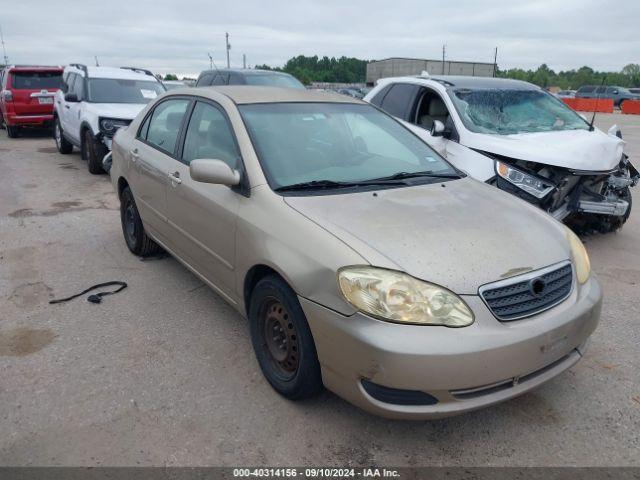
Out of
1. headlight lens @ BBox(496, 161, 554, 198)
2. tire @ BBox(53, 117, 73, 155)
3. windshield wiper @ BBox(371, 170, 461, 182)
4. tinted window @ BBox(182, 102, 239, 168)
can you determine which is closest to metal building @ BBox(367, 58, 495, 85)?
tire @ BBox(53, 117, 73, 155)

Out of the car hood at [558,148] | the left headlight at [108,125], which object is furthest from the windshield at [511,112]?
the left headlight at [108,125]

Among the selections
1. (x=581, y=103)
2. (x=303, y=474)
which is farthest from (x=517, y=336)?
(x=581, y=103)

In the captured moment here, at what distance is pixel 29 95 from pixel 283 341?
1367 cm

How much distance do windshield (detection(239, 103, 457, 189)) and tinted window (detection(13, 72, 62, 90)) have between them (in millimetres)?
12754

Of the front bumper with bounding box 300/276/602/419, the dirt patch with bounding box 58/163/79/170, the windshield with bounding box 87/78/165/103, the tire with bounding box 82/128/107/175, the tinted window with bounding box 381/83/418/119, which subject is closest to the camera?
the front bumper with bounding box 300/276/602/419

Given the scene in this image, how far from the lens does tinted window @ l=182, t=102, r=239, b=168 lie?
3.40 meters

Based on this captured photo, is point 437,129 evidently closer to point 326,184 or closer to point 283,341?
point 326,184

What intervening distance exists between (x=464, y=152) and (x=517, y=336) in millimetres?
3506

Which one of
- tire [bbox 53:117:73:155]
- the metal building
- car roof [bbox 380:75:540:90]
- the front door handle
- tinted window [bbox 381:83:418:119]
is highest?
the metal building

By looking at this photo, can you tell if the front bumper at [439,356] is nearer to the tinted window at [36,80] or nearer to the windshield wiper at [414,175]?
the windshield wiper at [414,175]

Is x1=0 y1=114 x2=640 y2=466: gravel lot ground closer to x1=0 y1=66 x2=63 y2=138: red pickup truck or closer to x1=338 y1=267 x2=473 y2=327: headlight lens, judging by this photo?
x1=338 y1=267 x2=473 y2=327: headlight lens

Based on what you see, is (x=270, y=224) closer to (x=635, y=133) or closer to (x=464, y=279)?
(x=464, y=279)

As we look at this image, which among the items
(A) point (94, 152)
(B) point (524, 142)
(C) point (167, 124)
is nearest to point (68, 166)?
(A) point (94, 152)

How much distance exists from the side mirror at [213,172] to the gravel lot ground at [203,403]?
44.6 inches
